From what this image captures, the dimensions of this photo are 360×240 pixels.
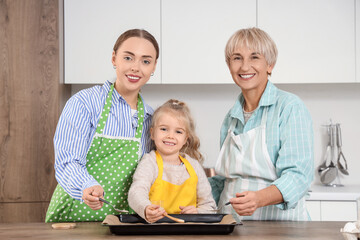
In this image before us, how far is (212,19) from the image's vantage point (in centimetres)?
297

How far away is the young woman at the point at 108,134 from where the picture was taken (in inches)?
66.6

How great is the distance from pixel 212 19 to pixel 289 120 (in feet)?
4.66

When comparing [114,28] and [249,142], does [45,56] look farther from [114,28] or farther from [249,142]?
[249,142]

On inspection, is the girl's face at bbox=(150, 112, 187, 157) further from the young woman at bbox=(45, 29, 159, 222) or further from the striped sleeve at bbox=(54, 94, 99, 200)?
the striped sleeve at bbox=(54, 94, 99, 200)

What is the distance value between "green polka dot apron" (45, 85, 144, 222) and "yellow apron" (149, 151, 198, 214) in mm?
94

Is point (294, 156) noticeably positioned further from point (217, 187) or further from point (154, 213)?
point (154, 213)

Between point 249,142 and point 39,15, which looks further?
point 39,15

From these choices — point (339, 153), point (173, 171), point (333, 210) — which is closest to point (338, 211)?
point (333, 210)

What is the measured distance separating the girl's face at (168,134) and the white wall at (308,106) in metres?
1.48

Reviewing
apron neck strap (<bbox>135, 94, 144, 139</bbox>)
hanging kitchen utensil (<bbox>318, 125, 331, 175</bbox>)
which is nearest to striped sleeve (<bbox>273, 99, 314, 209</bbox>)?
apron neck strap (<bbox>135, 94, 144, 139</bbox>)

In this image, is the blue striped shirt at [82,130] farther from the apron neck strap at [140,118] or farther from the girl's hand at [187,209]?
the girl's hand at [187,209]

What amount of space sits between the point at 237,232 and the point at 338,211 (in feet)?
4.84

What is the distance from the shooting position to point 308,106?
3.31 meters

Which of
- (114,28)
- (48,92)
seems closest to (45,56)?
(48,92)
